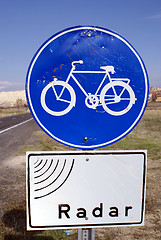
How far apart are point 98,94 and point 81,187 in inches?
23.5

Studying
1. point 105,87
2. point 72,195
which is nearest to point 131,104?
point 105,87

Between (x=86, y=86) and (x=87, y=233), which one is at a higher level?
(x=86, y=86)

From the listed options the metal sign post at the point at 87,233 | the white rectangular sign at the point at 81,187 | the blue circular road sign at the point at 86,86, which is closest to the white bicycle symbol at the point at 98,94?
the blue circular road sign at the point at 86,86

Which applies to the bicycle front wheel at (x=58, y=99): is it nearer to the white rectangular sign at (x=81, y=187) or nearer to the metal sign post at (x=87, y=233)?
the white rectangular sign at (x=81, y=187)

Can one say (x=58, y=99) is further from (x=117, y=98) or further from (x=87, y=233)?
(x=87, y=233)

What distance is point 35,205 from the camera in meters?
1.51

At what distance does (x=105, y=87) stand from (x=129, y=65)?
0.70 feet

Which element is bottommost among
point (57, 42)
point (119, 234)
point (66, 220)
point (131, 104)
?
point (119, 234)

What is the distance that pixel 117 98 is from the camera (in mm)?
1566

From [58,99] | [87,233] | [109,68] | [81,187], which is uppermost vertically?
[109,68]

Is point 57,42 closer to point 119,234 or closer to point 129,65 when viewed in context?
point 129,65

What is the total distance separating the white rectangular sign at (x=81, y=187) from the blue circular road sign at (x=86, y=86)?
0.12m

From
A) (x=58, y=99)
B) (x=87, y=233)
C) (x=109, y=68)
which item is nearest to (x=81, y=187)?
(x=87, y=233)

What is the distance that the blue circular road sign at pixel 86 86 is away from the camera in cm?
153
